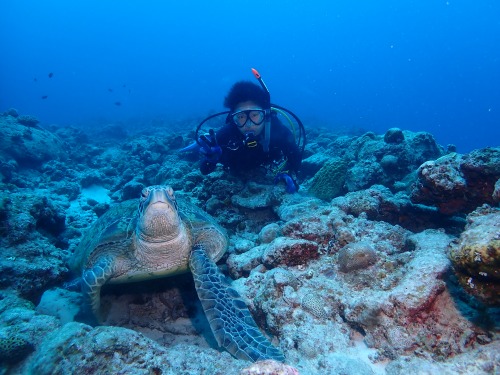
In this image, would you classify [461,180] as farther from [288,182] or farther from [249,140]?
[249,140]

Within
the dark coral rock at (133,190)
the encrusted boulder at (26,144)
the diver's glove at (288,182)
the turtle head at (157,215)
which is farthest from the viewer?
the encrusted boulder at (26,144)

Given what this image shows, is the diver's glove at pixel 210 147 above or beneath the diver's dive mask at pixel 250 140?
beneath

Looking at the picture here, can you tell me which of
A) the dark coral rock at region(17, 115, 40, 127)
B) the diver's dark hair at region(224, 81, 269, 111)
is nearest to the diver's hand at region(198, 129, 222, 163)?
the diver's dark hair at region(224, 81, 269, 111)

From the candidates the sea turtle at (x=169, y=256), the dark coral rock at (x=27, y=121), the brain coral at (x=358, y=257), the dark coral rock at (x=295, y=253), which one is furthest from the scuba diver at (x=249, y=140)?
the dark coral rock at (x=27, y=121)

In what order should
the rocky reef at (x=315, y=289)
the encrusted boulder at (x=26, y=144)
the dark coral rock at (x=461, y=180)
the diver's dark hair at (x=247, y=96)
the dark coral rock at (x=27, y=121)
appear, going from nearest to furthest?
the rocky reef at (x=315, y=289), the dark coral rock at (x=461, y=180), the diver's dark hair at (x=247, y=96), the encrusted boulder at (x=26, y=144), the dark coral rock at (x=27, y=121)

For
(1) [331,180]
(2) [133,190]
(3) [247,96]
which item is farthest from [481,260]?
(2) [133,190]

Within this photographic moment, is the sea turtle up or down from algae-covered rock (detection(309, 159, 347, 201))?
down

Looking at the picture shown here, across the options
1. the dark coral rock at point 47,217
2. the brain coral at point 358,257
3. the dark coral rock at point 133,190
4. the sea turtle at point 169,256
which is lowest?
the dark coral rock at point 133,190

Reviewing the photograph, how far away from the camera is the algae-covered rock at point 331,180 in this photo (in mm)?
6105

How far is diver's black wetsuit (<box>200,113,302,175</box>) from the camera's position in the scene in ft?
20.9

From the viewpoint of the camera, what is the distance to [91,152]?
1481 centimetres

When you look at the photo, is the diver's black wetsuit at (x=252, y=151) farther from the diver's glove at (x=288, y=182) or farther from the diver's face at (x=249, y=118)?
the diver's glove at (x=288, y=182)

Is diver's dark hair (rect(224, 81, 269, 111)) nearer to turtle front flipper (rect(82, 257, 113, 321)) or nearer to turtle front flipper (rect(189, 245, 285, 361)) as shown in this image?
turtle front flipper (rect(189, 245, 285, 361))

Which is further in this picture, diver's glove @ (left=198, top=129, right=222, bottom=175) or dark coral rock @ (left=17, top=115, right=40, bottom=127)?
dark coral rock @ (left=17, top=115, right=40, bottom=127)
